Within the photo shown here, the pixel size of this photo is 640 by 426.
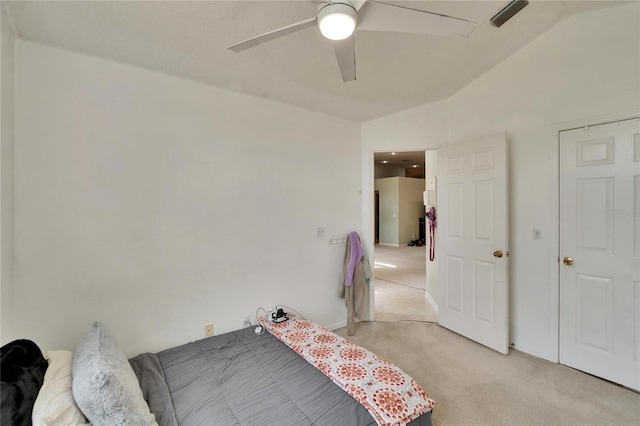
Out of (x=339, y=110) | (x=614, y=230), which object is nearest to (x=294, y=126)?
(x=339, y=110)

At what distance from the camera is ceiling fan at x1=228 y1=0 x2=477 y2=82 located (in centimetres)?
120

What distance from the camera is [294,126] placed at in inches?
112

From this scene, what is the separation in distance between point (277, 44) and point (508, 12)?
1549 millimetres

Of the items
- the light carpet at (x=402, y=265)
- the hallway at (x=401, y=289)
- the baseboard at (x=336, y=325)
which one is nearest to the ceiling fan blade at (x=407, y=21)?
the baseboard at (x=336, y=325)

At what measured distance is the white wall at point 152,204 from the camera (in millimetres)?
1762

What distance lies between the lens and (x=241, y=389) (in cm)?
A: 155

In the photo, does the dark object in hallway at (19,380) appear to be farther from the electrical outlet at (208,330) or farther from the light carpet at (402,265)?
the light carpet at (402,265)

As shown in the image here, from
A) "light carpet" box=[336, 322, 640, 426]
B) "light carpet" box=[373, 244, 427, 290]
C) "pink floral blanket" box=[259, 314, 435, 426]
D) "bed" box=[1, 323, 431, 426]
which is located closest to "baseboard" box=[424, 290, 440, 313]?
"light carpet" box=[373, 244, 427, 290]

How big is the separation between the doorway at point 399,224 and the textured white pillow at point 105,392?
150 inches

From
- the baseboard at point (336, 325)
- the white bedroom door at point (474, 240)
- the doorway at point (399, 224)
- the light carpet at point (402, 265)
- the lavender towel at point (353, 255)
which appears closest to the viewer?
the white bedroom door at point (474, 240)

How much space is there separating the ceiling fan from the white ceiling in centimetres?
41

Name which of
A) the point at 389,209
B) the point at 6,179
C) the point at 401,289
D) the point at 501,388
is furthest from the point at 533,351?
the point at 389,209

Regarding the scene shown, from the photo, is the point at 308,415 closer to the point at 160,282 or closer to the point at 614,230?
the point at 160,282

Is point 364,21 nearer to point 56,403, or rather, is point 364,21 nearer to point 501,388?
point 56,403
